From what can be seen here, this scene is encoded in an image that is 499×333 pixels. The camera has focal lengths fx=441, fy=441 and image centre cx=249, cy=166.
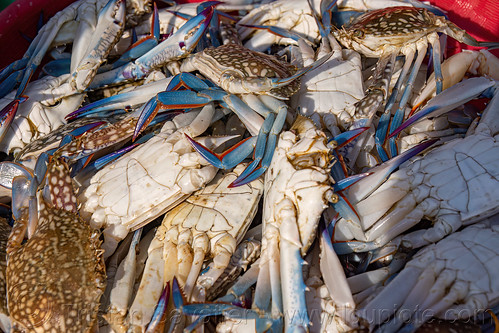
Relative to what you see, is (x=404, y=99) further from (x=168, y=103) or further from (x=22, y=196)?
(x=22, y=196)

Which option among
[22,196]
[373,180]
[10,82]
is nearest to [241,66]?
[373,180]

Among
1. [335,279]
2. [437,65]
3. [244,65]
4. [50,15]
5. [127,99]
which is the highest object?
[50,15]

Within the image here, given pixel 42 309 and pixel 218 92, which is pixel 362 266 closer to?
pixel 218 92

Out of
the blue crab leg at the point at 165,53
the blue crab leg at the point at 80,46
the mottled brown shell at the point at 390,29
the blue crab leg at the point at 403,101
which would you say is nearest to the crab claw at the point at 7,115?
the blue crab leg at the point at 80,46

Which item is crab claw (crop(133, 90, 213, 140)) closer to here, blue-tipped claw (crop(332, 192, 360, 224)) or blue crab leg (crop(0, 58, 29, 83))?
blue-tipped claw (crop(332, 192, 360, 224))

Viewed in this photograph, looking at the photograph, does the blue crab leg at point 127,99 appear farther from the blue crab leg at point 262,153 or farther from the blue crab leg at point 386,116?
the blue crab leg at point 386,116

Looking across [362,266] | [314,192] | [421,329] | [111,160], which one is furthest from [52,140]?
[421,329]
